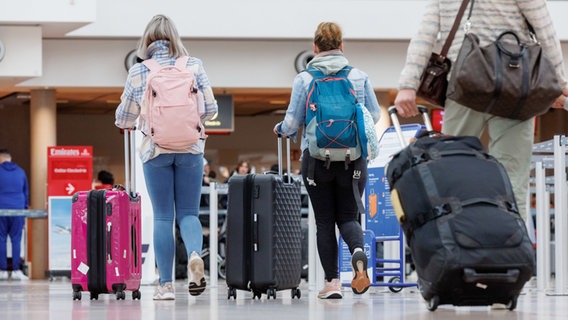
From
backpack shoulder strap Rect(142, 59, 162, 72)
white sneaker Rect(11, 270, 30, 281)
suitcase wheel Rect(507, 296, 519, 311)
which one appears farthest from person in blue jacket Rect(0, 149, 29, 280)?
suitcase wheel Rect(507, 296, 519, 311)

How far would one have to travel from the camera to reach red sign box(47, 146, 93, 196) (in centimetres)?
1822

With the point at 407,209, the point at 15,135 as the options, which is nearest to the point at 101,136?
the point at 15,135

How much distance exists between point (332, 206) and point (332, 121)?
0.57 meters

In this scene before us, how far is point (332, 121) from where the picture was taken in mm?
7789

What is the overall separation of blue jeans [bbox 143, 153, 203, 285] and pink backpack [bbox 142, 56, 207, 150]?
0.15m

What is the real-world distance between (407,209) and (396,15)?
14.0 metres

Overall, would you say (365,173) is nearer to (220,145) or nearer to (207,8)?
(207,8)

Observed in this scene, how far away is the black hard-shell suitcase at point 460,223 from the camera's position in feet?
17.5

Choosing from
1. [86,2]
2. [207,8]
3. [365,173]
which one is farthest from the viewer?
[207,8]

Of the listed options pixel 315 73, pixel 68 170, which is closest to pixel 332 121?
pixel 315 73

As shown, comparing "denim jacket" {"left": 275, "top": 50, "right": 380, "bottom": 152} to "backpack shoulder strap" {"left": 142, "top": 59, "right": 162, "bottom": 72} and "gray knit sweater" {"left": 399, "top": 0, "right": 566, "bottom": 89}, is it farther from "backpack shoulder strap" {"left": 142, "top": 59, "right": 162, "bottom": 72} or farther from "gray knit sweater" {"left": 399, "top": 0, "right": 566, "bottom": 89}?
"gray knit sweater" {"left": 399, "top": 0, "right": 566, "bottom": 89}

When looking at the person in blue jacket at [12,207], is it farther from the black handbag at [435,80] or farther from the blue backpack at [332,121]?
the black handbag at [435,80]

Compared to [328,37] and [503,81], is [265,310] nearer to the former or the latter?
[328,37]

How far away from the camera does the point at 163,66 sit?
8.20 m
